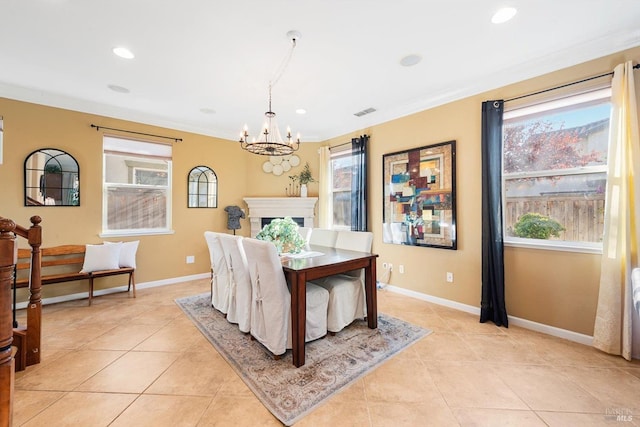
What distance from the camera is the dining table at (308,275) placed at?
2104 mm

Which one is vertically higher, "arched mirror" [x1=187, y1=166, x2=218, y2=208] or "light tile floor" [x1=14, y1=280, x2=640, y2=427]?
"arched mirror" [x1=187, y1=166, x2=218, y2=208]

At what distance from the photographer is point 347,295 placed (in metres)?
2.74

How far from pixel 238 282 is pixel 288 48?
2.29 metres

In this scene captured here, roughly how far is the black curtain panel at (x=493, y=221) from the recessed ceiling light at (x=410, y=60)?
3.22 feet

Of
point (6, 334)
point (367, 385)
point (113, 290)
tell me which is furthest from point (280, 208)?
point (6, 334)

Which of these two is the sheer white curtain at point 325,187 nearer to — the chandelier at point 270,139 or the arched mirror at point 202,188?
the arched mirror at point 202,188

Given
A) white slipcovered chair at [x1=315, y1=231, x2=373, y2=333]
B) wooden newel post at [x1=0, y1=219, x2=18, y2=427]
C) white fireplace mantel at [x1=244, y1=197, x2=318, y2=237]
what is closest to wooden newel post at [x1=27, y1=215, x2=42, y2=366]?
wooden newel post at [x1=0, y1=219, x2=18, y2=427]

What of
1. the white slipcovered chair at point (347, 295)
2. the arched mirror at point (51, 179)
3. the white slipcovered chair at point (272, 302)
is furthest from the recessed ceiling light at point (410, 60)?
the arched mirror at point (51, 179)

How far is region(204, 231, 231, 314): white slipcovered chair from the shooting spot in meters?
3.00

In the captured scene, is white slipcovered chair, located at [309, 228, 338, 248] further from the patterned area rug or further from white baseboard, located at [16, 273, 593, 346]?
white baseboard, located at [16, 273, 593, 346]

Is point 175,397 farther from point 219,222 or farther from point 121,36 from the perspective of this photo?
point 219,222

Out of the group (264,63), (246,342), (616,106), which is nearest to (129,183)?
(264,63)

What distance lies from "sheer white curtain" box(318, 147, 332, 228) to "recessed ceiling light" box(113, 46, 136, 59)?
3.14 meters

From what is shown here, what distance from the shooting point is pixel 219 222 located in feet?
16.3
